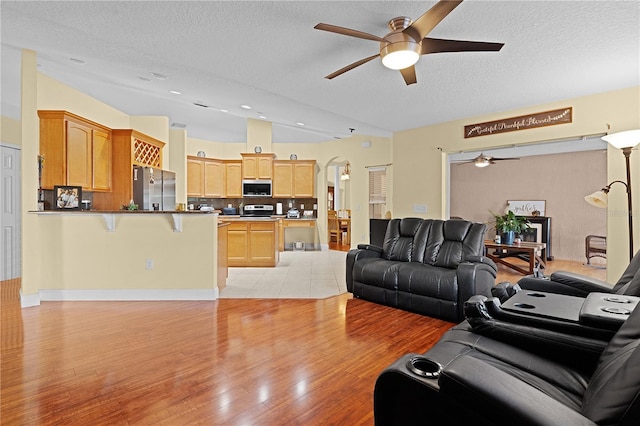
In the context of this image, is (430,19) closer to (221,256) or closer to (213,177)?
(221,256)

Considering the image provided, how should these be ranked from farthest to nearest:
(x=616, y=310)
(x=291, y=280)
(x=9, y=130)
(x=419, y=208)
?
1. (x=419, y=208)
2. (x=291, y=280)
3. (x=9, y=130)
4. (x=616, y=310)

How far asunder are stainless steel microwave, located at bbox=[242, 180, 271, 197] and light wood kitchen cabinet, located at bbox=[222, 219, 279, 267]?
7.52 ft

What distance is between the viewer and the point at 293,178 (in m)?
8.45

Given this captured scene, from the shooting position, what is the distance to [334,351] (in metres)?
2.58

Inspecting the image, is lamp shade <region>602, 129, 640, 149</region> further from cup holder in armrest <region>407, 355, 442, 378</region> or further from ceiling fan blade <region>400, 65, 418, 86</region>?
cup holder in armrest <region>407, 355, 442, 378</region>

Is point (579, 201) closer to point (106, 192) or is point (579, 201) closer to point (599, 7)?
point (599, 7)

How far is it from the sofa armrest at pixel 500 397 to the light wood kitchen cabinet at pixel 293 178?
7.54 m

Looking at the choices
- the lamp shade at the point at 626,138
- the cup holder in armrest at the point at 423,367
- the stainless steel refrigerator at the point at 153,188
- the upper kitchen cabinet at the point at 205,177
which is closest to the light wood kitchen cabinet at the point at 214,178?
the upper kitchen cabinet at the point at 205,177

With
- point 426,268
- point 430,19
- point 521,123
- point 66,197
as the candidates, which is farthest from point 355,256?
point 66,197

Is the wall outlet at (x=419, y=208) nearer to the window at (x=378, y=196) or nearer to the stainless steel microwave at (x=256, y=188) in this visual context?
the window at (x=378, y=196)

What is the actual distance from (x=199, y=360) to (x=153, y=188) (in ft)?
13.7

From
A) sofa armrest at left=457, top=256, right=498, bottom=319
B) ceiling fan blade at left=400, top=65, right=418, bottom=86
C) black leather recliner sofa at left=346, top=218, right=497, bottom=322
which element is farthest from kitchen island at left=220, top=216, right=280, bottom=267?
ceiling fan blade at left=400, top=65, right=418, bottom=86

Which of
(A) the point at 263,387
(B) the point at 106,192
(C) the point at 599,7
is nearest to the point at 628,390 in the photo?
(A) the point at 263,387

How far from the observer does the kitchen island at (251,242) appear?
19.7 feet
